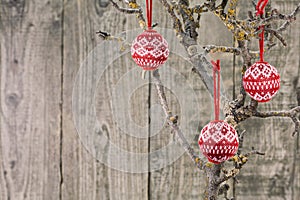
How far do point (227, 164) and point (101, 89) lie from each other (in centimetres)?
38

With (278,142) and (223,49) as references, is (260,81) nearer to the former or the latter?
(223,49)

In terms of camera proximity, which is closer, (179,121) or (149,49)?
(149,49)

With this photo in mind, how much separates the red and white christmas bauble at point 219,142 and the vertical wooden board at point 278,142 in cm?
61

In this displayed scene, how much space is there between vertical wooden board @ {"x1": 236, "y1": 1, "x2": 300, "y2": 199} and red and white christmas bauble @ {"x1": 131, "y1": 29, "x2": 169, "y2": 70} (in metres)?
0.59

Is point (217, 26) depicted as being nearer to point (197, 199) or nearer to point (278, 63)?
point (278, 63)

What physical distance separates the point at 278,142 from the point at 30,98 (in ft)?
2.13

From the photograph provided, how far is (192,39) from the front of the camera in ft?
3.15

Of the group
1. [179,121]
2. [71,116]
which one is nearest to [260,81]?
[179,121]

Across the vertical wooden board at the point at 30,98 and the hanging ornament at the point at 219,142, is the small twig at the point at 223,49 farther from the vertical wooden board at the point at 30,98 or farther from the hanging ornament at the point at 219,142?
the vertical wooden board at the point at 30,98

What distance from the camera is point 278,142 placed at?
149 centimetres

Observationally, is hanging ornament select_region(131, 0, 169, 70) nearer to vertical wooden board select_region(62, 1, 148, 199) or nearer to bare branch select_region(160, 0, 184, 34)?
bare branch select_region(160, 0, 184, 34)

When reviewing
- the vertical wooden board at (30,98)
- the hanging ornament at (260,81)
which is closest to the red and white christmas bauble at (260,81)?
the hanging ornament at (260,81)

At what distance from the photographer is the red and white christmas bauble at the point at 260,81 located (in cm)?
88

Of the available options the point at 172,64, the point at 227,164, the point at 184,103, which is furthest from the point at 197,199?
the point at 172,64
